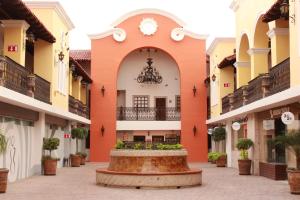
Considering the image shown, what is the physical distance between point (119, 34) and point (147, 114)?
606cm

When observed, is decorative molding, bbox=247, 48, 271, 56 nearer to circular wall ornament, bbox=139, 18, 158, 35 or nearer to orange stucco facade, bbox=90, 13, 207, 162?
orange stucco facade, bbox=90, 13, 207, 162

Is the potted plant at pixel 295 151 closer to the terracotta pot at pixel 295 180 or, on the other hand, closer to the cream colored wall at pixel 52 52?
the terracotta pot at pixel 295 180

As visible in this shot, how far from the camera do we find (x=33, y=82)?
723 inches

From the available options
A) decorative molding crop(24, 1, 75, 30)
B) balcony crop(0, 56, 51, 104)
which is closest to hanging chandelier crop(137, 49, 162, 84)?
decorative molding crop(24, 1, 75, 30)

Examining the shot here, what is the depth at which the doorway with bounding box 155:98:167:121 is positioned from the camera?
3573 centimetres

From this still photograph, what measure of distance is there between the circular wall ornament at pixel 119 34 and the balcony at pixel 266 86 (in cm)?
1190

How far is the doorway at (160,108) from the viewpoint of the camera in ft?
117

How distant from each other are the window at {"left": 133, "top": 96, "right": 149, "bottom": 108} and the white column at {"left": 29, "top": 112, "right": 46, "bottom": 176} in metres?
15.4

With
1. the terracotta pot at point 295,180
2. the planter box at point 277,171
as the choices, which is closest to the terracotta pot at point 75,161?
the planter box at point 277,171

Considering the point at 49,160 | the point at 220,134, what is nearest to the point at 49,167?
the point at 49,160

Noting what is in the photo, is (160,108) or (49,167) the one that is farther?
(160,108)

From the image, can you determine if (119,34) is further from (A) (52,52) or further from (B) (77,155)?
(A) (52,52)

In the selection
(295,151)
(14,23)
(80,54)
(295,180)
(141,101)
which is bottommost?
(295,180)

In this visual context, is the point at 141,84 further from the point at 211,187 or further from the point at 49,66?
the point at 211,187
